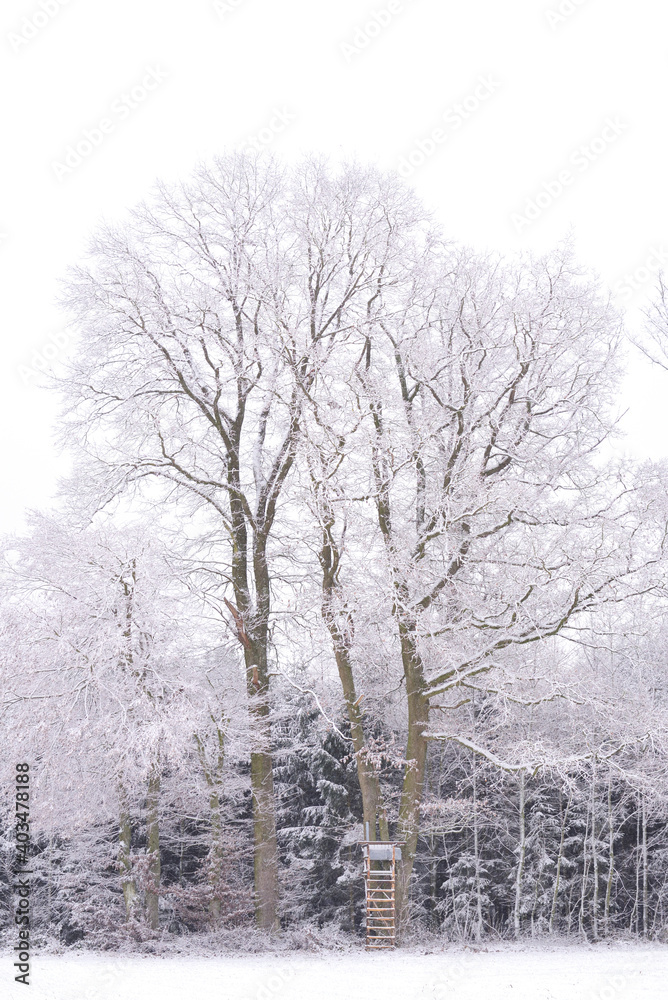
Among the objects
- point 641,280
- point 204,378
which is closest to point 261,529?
point 204,378

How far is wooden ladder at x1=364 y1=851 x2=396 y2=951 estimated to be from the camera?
46.8 feet

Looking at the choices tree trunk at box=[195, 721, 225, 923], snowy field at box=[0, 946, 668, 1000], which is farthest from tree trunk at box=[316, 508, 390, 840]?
snowy field at box=[0, 946, 668, 1000]

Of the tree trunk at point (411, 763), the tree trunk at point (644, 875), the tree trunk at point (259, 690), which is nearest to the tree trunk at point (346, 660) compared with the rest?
the tree trunk at point (411, 763)

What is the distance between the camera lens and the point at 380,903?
51.9 ft

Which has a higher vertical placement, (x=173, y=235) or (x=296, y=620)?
(x=173, y=235)

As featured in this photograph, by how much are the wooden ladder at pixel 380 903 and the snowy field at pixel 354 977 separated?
0.80m

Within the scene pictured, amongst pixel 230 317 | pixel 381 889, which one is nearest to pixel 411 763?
pixel 381 889

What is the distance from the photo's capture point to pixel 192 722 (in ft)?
41.4

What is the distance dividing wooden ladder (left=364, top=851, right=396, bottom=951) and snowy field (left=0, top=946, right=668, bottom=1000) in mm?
797

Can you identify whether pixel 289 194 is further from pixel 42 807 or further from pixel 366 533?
pixel 42 807

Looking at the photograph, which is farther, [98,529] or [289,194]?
[289,194]

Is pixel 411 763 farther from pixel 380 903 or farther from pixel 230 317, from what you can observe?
pixel 230 317

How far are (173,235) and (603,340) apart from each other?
822 cm

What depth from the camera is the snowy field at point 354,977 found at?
30.4 ft
